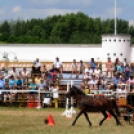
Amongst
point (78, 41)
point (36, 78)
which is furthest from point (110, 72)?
point (78, 41)

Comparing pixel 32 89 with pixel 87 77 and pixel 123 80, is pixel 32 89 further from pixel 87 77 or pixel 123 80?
pixel 123 80

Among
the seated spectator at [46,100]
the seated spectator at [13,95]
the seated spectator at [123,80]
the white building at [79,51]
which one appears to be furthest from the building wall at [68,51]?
the seated spectator at [46,100]

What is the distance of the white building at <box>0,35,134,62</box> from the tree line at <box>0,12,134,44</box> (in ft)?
183

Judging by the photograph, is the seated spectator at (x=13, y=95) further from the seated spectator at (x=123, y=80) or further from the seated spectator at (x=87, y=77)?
the seated spectator at (x=123, y=80)

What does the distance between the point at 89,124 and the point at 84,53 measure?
25.3 m

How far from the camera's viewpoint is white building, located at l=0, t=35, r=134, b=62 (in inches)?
1663

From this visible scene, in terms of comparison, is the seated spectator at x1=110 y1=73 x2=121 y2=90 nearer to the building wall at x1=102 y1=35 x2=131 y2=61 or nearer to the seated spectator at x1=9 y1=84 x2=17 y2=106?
the seated spectator at x1=9 y1=84 x2=17 y2=106

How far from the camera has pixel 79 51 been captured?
140 feet

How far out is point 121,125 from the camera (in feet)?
58.4

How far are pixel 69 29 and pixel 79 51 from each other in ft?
225

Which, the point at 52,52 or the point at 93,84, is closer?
the point at 93,84

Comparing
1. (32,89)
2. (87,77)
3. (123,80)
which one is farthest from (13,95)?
(123,80)

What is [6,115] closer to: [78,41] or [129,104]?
[129,104]

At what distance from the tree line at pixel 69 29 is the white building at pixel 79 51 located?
55827mm
